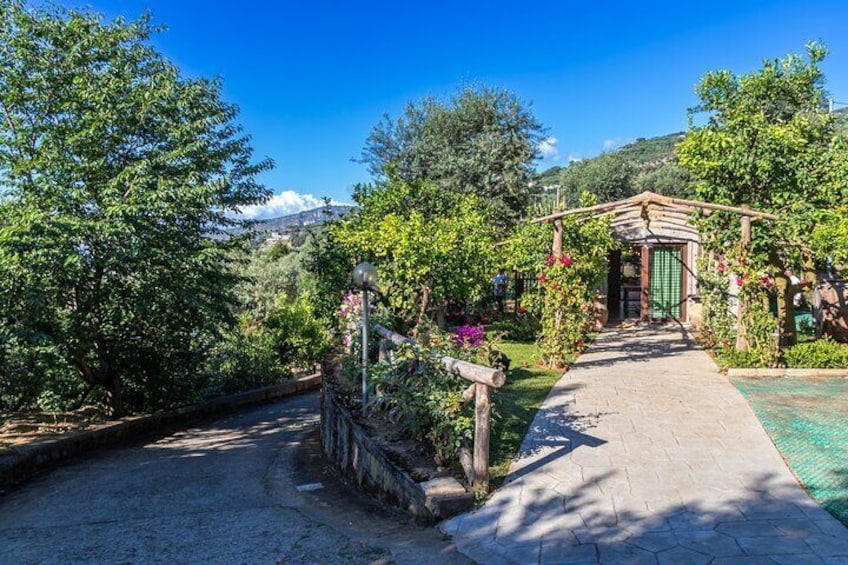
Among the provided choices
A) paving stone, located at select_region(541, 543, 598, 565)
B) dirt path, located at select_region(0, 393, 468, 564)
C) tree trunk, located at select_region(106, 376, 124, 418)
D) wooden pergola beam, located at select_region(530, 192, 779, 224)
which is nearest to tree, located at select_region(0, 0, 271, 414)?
tree trunk, located at select_region(106, 376, 124, 418)

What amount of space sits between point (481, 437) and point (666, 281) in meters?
13.1

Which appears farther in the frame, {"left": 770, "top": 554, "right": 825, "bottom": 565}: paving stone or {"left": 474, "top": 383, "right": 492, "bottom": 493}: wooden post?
{"left": 474, "top": 383, "right": 492, "bottom": 493}: wooden post

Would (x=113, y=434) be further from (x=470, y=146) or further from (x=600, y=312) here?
(x=470, y=146)

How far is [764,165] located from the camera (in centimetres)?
938

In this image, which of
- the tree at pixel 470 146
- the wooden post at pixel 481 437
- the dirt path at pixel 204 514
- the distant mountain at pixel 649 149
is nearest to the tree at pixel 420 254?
the dirt path at pixel 204 514

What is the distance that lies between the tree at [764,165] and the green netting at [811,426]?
1.87 meters

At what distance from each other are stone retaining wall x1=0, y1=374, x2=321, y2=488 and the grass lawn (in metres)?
5.14

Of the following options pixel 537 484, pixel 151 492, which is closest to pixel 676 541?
pixel 537 484

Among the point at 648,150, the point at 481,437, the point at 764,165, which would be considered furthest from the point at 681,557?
the point at 648,150

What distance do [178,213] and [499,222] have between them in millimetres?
12603

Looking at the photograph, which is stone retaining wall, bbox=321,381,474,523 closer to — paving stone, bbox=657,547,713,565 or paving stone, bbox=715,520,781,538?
paving stone, bbox=657,547,713,565

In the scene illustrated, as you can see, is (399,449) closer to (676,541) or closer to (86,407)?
(676,541)

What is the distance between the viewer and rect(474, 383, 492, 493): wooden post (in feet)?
13.8

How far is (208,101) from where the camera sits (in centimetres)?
865
